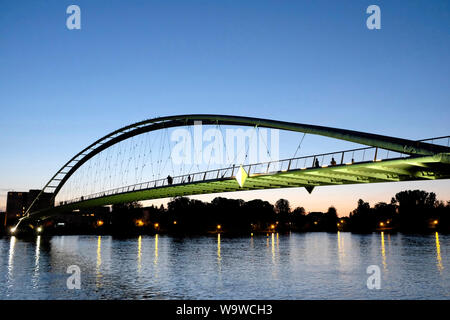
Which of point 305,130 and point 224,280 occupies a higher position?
point 305,130

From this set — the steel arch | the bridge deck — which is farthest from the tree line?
the bridge deck

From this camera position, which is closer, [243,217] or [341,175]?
[341,175]

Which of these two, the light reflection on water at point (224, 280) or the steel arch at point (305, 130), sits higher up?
the steel arch at point (305, 130)

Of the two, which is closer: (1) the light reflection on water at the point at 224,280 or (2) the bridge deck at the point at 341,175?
(1) the light reflection on water at the point at 224,280

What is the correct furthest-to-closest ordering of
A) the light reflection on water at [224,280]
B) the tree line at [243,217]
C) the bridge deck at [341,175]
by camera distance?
the tree line at [243,217], the bridge deck at [341,175], the light reflection on water at [224,280]

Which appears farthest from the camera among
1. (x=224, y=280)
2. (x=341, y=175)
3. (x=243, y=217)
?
(x=243, y=217)

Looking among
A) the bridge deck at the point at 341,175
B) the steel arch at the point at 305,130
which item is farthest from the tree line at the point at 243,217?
the bridge deck at the point at 341,175

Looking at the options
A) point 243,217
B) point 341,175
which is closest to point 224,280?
point 341,175

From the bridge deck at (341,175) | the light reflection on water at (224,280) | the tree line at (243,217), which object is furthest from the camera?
the tree line at (243,217)

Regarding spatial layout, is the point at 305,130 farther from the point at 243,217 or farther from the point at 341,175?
the point at 243,217

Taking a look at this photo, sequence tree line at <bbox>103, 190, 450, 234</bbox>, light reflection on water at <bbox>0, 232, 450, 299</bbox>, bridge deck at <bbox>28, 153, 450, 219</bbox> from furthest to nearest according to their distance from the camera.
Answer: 1. tree line at <bbox>103, 190, 450, 234</bbox>
2. bridge deck at <bbox>28, 153, 450, 219</bbox>
3. light reflection on water at <bbox>0, 232, 450, 299</bbox>

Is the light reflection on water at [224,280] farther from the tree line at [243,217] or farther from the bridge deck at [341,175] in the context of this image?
the tree line at [243,217]

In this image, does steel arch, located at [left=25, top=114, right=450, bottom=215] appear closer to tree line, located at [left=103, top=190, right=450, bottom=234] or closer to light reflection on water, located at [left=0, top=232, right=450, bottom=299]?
light reflection on water, located at [left=0, top=232, right=450, bottom=299]
